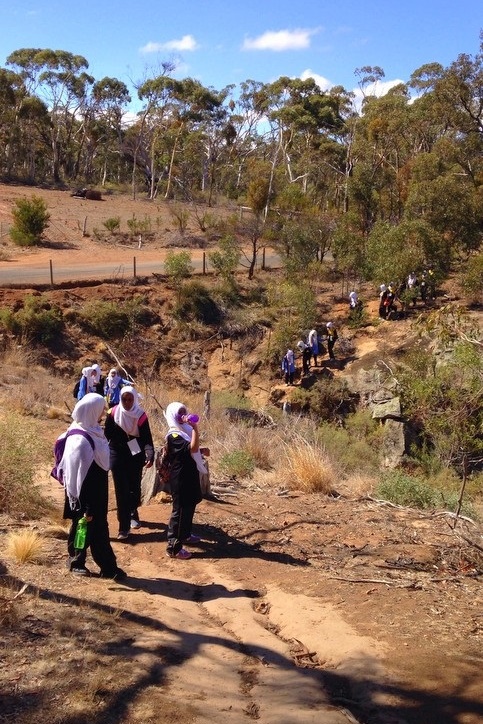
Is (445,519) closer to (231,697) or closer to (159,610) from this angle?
(159,610)

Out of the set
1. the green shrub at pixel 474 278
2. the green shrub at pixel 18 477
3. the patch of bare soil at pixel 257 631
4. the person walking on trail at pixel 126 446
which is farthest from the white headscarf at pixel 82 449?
the green shrub at pixel 474 278

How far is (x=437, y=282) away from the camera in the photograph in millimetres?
26328

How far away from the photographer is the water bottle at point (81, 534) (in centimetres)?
530

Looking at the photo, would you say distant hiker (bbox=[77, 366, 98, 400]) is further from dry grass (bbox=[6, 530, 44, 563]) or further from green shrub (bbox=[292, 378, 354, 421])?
green shrub (bbox=[292, 378, 354, 421])

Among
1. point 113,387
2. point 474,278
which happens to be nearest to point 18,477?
point 113,387

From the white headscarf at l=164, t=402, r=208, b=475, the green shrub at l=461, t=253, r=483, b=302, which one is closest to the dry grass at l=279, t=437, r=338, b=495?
the white headscarf at l=164, t=402, r=208, b=475

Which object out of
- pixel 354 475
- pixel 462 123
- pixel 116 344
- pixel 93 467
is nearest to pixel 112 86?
pixel 462 123

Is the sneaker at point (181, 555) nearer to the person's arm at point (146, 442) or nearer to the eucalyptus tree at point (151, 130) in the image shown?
the person's arm at point (146, 442)

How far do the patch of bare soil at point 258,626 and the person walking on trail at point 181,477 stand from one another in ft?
0.68

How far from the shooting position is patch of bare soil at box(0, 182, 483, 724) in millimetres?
3805

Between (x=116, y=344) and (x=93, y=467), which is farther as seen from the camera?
(x=116, y=344)

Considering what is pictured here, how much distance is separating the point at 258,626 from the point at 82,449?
5.75ft

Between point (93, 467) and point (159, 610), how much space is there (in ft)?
3.66

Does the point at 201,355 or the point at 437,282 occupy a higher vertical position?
the point at 437,282
